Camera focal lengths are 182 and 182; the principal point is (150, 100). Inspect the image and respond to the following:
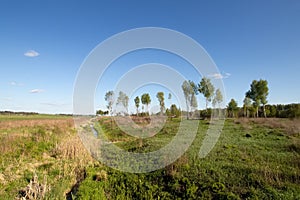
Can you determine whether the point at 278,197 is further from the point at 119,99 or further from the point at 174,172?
the point at 119,99

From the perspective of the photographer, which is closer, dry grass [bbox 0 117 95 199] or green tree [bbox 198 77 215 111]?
dry grass [bbox 0 117 95 199]

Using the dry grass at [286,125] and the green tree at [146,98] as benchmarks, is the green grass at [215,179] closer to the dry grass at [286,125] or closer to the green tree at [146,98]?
the dry grass at [286,125]

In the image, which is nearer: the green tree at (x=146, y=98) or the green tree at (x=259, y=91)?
the green tree at (x=259, y=91)

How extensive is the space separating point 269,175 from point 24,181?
370 inches

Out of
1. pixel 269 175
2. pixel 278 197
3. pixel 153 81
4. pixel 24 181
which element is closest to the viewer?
pixel 278 197

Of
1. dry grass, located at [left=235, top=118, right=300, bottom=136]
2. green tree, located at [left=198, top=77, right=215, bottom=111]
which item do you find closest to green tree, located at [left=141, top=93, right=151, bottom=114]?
green tree, located at [left=198, top=77, right=215, bottom=111]

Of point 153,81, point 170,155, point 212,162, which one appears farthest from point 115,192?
point 153,81

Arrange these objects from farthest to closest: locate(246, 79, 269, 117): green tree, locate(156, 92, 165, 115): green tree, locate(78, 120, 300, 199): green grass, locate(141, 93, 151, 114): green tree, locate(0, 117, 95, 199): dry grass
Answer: locate(141, 93, 151, 114): green tree
locate(156, 92, 165, 115): green tree
locate(246, 79, 269, 117): green tree
locate(0, 117, 95, 199): dry grass
locate(78, 120, 300, 199): green grass

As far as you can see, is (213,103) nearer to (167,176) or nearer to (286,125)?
(286,125)

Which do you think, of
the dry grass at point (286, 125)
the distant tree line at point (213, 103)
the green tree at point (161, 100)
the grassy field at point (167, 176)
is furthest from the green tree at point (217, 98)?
the grassy field at point (167, 176)

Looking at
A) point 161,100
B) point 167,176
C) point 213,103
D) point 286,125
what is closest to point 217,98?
point 213,103

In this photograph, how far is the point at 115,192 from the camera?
24.2 feet

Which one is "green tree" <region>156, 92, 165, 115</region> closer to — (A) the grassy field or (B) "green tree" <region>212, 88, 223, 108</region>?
(B) "green tree" <region>212, 88, 223, 108</region>

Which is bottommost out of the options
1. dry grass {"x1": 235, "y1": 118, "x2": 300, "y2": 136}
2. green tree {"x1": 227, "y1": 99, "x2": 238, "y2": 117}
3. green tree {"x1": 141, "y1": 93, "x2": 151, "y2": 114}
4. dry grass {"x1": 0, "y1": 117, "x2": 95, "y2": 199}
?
dry grass {"x1": 0, "y1": 117, "x2": 95, "y2": 199}
